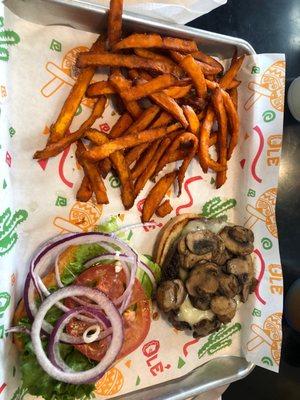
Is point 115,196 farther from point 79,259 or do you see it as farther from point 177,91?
point 177,91

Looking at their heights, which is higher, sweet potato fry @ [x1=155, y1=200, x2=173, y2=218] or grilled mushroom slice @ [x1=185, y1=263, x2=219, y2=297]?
sweet potato fry @ [x1=155, y1=200, x2=173, y2=218]

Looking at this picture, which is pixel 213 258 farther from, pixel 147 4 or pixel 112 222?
pixel 147 4

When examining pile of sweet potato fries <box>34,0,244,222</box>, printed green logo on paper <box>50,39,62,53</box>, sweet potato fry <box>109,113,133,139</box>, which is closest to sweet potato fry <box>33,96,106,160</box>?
pile of sweet potato fries <box>34,0,244,222</box>

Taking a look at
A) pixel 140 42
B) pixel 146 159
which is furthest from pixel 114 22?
pixel 146 159

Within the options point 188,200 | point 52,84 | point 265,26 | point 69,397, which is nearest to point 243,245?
point 188,200

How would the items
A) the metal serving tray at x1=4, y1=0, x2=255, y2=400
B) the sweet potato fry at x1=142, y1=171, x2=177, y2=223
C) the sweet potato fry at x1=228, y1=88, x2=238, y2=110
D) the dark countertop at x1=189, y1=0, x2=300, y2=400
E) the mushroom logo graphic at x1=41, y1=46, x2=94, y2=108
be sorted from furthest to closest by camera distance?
the dark countertop at x1=189, y1=0, x2=300, y2=400 < the sweet potato fry at x1=228, y1=88, x2=238, y2=110 < the sweet potato fry at x1=142, y1=171, x2=177, y2=223 < the mushroom logo graphic at x1=41, y1=46, x2=94, y2=108 < the metal serving tray at x1=4, y1=0, x2=255, y2=400

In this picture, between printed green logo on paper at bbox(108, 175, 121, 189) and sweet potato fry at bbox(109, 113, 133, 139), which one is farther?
printed green logo on paper at bbox(108, 175, 121, 189)

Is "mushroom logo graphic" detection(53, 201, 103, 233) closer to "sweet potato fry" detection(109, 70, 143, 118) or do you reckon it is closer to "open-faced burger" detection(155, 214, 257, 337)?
"open-faced burger" detection(155, 214, 257, 337)
